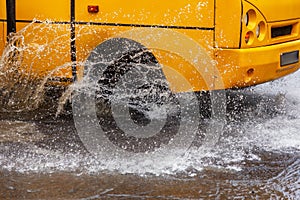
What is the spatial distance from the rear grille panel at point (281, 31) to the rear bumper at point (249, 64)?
0.11 meters

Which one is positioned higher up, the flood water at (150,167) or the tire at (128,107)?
the tire at (128,107)

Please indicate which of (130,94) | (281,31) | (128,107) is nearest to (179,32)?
(130,94)

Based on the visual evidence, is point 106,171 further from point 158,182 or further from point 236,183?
point 236,183

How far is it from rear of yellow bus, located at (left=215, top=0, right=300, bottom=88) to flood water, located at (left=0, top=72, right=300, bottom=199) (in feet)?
1.89

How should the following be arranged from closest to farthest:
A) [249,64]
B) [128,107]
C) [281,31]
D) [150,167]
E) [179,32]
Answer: [150,167] < [179,32] < [249,64] < [281,31] < [128,107]

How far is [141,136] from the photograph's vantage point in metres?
5.71

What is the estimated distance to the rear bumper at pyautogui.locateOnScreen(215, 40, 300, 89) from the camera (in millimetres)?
5539

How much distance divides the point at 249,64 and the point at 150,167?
1.50 metres

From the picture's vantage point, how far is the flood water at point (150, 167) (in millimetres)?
4359

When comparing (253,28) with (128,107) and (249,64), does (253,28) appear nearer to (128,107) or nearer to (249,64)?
(249,64)

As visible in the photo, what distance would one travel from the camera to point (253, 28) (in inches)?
219

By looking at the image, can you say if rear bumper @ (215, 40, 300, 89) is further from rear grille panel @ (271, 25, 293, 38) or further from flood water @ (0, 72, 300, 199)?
flood water @ (0, 72, 300, 199)

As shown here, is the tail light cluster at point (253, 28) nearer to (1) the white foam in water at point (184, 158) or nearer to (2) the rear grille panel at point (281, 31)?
(2) the rear grille panel at point (281, 31)

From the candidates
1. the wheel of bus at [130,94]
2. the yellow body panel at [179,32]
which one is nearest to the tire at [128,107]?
the wheel of bus at [130,94]
